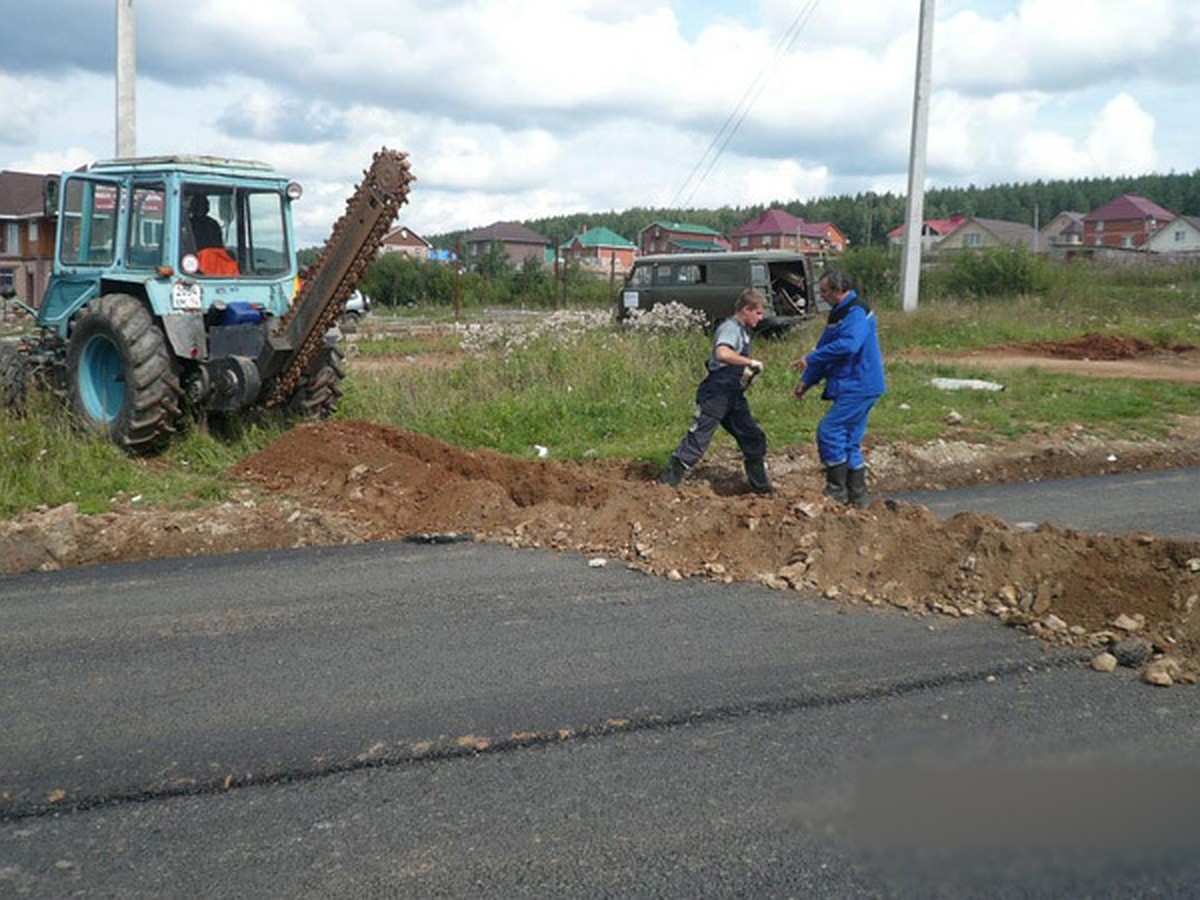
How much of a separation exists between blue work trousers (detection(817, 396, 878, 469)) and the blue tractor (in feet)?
13.1

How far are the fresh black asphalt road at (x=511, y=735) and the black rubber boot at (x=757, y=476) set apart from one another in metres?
2.91

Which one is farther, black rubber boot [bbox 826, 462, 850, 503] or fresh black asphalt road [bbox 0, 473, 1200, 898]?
black rubber boot [bbox 826, 462, 850, 503]

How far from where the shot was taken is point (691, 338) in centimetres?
1605

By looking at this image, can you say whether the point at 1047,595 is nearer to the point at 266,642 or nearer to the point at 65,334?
the point at 266,642

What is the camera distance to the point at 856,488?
9.07 metres

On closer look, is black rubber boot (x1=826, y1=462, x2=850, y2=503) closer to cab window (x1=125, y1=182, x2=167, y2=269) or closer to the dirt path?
cab window (x1=125, y1=182, x2=167, y2=269)

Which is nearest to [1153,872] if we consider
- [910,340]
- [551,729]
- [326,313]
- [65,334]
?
[551,729]

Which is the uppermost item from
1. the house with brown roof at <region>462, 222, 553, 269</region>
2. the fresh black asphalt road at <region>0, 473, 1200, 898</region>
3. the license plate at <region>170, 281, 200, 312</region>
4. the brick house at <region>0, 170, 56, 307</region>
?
the house with brown roof at <region>462, 222, 553, 269</region>

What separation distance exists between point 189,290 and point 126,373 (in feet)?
3.01

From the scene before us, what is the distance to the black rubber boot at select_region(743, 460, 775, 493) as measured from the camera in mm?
9589

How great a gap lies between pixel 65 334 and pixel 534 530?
5854 millimetres

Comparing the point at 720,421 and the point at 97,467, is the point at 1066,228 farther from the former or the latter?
the point at 97,467

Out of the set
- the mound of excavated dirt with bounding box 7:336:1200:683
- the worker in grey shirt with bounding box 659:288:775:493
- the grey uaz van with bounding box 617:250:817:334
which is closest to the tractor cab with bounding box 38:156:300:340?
the mound of excavated dirt with bounding box 7:336:1200:683

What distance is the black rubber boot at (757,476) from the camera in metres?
9.59
